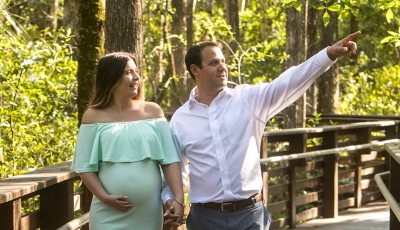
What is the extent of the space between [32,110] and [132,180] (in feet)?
20.6

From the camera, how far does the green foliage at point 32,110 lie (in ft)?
32.2

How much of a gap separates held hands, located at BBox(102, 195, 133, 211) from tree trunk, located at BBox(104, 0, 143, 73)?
3.25m

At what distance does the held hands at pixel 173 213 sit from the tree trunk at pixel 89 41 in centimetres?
398

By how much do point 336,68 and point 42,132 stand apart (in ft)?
34.0

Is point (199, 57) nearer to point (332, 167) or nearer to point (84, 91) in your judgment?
point (84, 91)

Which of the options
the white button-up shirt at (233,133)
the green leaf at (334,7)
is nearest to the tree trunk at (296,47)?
the green leaf at (334,7)

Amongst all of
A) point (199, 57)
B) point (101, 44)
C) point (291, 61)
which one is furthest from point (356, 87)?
point (199, 57)

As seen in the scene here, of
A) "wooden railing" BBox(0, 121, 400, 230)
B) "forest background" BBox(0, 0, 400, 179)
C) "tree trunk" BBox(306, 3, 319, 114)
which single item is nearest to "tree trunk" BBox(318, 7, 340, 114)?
"forest background" BBox(0, 0, 400, 179)

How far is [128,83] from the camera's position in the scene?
15.6 ft

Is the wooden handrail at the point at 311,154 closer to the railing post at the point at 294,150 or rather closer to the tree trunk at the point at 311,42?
the railing post at the point at 294,150

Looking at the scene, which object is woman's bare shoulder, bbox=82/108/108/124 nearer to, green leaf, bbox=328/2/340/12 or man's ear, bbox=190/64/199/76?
man's ear, bbox=190/64/199/76

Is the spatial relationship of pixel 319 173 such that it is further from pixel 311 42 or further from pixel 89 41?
pixel 89 41

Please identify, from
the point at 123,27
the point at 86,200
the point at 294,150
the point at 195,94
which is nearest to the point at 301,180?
the point at 294,150

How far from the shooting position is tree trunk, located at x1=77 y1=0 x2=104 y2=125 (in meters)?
8.57
